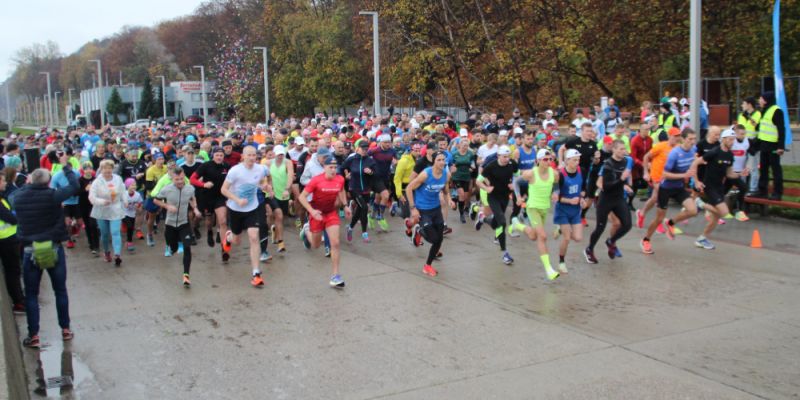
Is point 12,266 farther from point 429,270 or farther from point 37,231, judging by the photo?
point 429,270

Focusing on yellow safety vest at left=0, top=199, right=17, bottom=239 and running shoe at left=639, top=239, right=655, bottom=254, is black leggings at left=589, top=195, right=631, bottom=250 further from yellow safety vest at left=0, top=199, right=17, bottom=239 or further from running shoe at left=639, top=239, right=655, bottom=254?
yellow safety vest at left=0, top=199, right=17, bottom=239

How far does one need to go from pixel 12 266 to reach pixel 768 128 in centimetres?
1261

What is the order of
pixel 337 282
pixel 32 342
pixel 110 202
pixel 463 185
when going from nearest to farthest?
pixel 32 342, pixel 337 282, pixel 110 202, pixel 463 185

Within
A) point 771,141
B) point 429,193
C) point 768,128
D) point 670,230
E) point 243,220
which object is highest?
point 768,128

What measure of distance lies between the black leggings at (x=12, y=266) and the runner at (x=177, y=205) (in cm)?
210

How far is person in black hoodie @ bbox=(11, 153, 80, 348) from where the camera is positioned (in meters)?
7.80

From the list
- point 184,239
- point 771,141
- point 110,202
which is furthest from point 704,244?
point 110,202

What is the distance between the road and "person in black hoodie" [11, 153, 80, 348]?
0.40 metres

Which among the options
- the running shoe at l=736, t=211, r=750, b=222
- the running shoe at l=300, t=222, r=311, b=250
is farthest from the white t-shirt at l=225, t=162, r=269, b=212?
the running shoe at l=736, t=211, r=750, b=222

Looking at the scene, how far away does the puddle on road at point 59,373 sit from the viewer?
6.58 metres

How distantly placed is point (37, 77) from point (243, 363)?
159m

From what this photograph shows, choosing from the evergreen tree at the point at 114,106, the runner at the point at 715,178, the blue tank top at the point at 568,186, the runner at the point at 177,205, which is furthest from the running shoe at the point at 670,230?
the evergreen tree at the point at 114,106

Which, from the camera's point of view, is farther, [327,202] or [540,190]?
[540,190]

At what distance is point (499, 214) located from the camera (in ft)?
37.9
